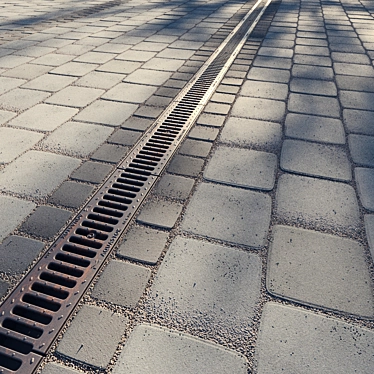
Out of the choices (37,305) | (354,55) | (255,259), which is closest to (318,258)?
(255,259)

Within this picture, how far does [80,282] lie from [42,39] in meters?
4.17

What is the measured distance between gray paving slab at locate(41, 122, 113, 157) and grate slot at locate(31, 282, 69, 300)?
3.22ft

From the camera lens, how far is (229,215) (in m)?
1.60

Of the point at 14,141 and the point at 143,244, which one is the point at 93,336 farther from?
the point at 14,141

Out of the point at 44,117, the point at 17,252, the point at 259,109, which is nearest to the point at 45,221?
the point at 17,252

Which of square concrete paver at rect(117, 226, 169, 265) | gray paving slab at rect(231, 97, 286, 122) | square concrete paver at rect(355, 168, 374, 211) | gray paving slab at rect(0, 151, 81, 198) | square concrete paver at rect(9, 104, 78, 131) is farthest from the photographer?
gray paving slab at rect(231, 97, 286, 122)

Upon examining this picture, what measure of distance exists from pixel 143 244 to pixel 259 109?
1639 millimetres

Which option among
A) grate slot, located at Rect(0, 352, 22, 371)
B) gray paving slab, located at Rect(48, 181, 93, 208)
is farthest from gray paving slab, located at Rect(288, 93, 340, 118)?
grate slot, located at Rect(0, 352, 22, 371)

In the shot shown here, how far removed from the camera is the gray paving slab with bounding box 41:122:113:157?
6.91 feet

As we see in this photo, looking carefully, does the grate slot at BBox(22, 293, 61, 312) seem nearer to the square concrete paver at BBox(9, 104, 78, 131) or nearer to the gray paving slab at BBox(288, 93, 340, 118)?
the square concrete paver at BBox(9, 104, 78, 131)

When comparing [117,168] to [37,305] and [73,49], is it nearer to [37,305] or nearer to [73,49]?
[37,305]

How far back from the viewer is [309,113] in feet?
8.25

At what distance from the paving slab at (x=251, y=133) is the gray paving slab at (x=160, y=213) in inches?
29.7

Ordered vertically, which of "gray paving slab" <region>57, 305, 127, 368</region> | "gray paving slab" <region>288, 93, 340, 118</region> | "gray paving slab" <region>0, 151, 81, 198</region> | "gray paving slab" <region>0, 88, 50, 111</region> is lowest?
"gray paving slab" <region>57, 305, 127, 368</region>
